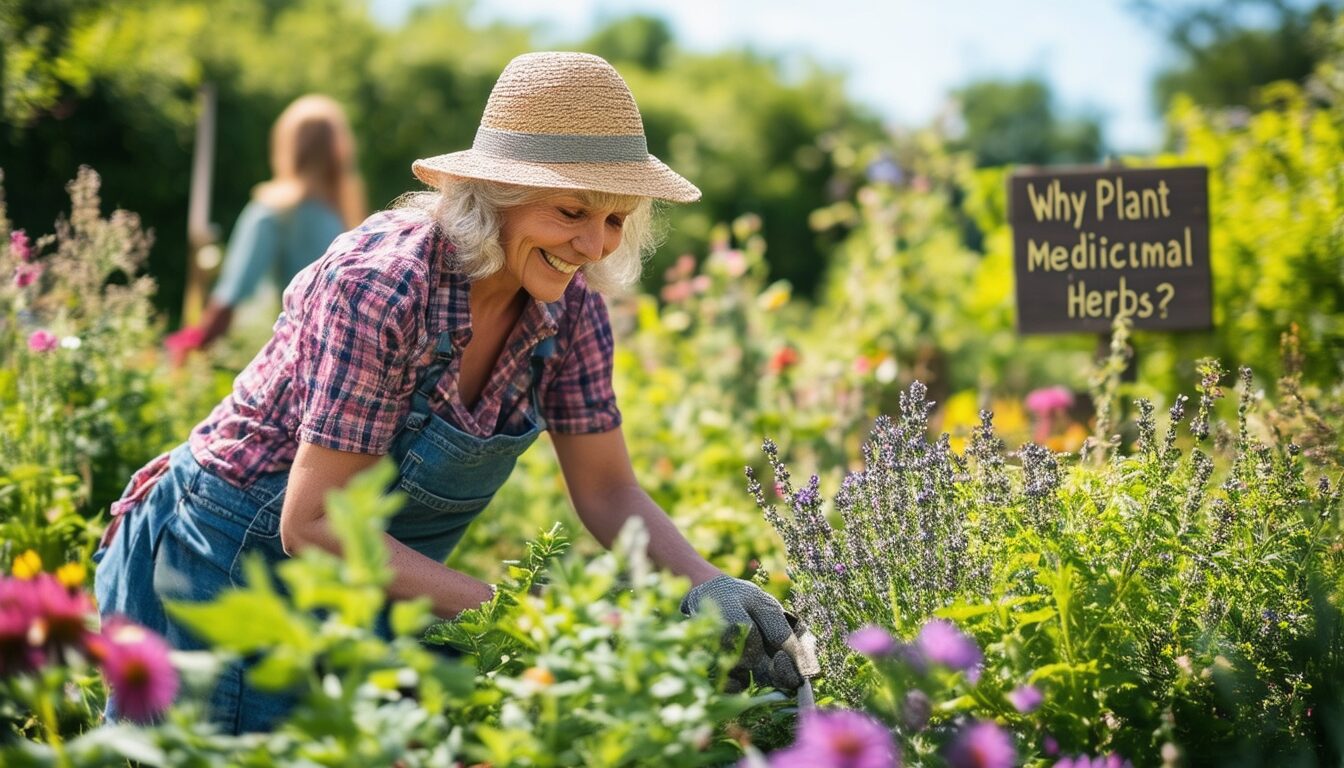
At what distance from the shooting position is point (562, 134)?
1807 millimetres

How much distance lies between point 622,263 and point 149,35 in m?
7.06

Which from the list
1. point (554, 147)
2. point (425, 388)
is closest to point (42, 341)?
point (425, 388)

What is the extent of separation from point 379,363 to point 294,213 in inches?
106

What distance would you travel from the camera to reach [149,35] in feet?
26.1

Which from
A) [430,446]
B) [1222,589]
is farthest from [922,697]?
[430,446]

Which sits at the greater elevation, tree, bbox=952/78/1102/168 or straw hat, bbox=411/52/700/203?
tree, bbox=952/78/1102/168

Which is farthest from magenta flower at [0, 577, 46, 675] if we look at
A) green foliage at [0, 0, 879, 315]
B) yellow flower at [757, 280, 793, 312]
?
green foliage at [0, 0, 879, 315]

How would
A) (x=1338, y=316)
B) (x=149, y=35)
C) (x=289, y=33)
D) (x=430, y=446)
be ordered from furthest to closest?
(x=289, y=33), (x=149, y=35), (x=1338, y=316), (x=430, y=446)

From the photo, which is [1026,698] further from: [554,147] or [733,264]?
[733,264]

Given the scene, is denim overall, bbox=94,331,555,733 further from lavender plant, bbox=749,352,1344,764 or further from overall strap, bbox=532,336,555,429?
lavender plant, bbox=749,352,1344,764

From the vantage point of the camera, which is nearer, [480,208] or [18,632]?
[18,632]

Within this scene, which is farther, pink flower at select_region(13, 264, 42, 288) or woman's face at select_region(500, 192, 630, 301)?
pink flower at select_region(13, 264, 42, 288)

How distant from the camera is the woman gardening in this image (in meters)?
1.69

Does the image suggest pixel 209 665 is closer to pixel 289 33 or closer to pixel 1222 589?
pixel 1222 589
